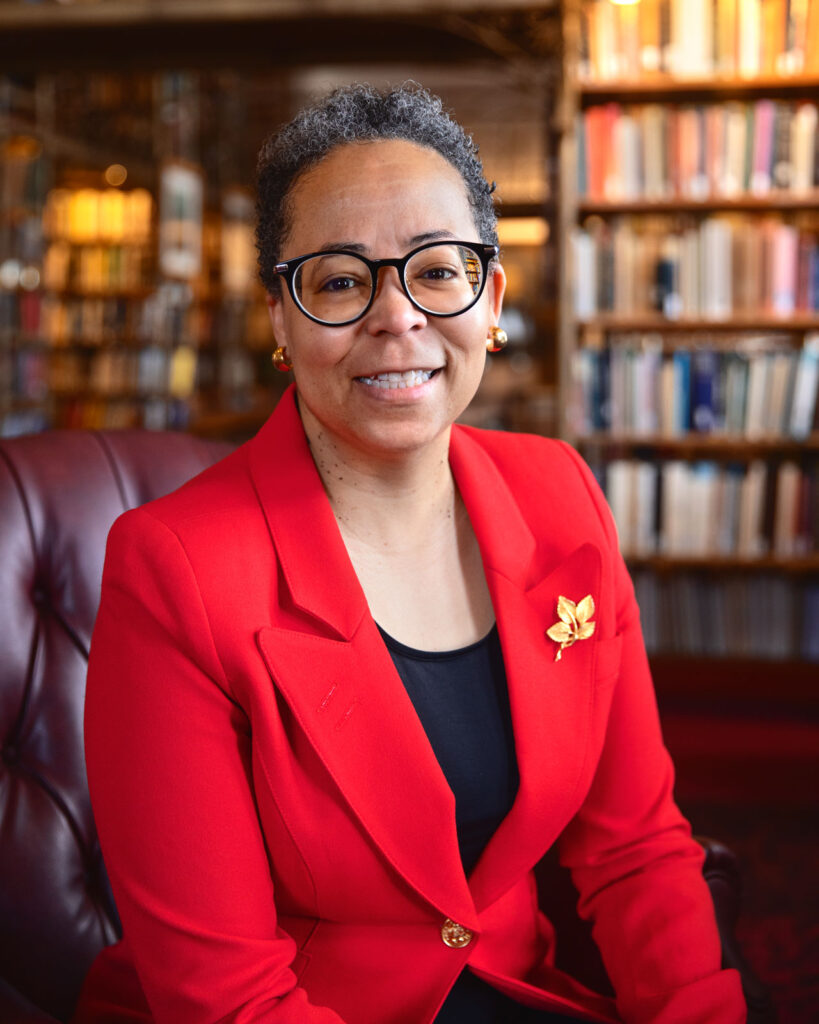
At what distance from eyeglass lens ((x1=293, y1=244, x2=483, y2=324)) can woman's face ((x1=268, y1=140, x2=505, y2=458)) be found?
0.04 feet

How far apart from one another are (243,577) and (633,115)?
2934 millimetres

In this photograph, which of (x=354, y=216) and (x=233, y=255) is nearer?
(x=354, y=216)

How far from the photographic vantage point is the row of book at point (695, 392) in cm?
321

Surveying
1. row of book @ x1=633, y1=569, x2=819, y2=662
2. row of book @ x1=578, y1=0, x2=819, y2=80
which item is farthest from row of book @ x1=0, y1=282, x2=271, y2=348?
row of book @ x1=633, y1=569, x2=819, y2=662

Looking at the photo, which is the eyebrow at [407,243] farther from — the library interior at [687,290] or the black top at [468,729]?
the library interior at [687,290]

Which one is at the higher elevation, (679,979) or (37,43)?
(37,43)

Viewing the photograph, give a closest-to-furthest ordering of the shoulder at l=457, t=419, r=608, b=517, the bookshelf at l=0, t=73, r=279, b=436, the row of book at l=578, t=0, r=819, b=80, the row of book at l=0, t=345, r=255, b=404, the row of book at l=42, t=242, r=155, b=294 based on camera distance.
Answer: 1. the shoulder at l=457, t=419, r=608, b=517
2. the row of book at l=578, t=0, r=819, b=80
3. the bookshelf at l=0, t=73, r=279, b=436
4. the row of book at l=0, t=345, r=255, b=404
5. the row of book at l=42, t=242, r=155, b=294

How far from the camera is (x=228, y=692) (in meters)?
0.93

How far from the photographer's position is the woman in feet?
2.96

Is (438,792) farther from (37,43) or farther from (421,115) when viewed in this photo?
(37,43)

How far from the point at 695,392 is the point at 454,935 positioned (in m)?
2.59

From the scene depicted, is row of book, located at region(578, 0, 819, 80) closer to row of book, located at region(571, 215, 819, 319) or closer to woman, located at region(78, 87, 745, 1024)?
row of book, located at region(571, 215, 819, 319)

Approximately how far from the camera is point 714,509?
130 inches

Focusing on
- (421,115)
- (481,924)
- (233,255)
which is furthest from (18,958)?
(233,255)
